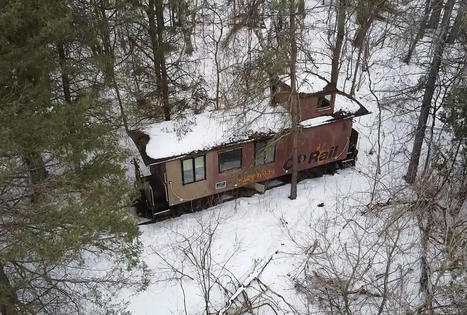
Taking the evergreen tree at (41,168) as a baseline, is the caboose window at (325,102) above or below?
below

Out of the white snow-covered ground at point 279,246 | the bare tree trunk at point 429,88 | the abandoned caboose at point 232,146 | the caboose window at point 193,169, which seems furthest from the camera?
the caboose window at point 193,169

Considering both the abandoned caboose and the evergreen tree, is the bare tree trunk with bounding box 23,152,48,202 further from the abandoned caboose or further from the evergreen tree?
the abandoned caboose

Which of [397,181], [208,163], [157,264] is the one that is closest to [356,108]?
[397,181]

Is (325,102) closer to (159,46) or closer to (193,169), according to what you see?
(193,169)

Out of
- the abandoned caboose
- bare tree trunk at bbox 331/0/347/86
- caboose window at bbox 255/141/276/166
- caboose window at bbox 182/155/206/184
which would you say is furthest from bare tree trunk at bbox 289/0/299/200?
bare tree trunk at bbox 331/0/347/86

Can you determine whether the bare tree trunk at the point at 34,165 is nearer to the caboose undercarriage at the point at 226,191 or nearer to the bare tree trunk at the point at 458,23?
the caboose undercarriage at the point at 226,191

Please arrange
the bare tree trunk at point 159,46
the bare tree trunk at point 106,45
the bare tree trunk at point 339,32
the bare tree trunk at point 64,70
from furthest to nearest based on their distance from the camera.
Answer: the bare tree trunk at point 339,32, the bare tree trunk at point 159,46, the bare tree trunk at point 106,45, the bare tree trunk at point 64,70

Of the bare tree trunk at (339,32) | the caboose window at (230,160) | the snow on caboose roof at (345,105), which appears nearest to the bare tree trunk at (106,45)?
the caboose window at (230,160)
